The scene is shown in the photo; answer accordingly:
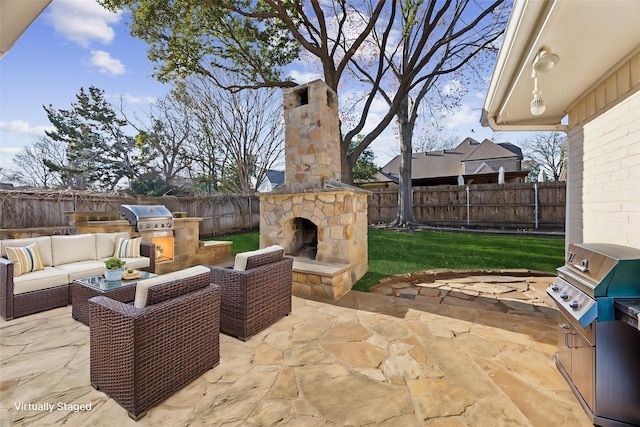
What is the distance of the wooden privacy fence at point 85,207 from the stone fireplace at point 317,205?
414 cm

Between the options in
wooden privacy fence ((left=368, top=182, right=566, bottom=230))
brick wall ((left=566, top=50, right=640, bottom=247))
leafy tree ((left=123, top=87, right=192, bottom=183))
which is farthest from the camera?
leafy tree ((left=123, top=87, right=192, bottom=183))

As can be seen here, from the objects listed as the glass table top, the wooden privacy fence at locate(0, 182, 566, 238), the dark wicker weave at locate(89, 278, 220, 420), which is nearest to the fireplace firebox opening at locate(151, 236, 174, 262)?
the glass table top

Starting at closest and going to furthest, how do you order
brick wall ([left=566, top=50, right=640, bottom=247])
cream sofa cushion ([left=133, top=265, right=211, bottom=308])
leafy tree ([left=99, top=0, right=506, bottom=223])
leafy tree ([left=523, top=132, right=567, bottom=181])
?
cream sofa cushion ([left=133, top=265, right=211, bottom=308]) → brick wall ([left=566, top=50, right=640, bottom=247]) → leafy tree ([left=99, top=0, right=506, bottom=223]) → leafy tree ([left=523, top=132, right=567, bottom=181])

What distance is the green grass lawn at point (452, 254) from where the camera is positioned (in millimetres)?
5348

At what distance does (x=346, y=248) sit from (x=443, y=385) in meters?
2.57

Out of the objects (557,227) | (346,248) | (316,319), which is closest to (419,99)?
(557,227)

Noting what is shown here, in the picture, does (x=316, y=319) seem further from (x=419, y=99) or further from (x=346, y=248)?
(x=419, y=99)

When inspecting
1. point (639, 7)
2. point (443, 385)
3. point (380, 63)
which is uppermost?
point (380, 63)

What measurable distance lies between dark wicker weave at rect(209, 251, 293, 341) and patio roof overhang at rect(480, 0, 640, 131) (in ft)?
10.4

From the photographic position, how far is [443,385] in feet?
6.84

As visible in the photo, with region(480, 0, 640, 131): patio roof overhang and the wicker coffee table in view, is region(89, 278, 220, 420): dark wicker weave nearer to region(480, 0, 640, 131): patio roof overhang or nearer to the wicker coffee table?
the wicker coffee table

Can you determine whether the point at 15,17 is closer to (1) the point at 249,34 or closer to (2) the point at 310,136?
(2) the point at 310,136

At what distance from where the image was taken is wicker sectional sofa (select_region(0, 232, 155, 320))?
321cm

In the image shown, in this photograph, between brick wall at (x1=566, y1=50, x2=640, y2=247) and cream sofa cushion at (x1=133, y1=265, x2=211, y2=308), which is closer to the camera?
cream sofa cushion at (x1=133, y1=265, x2=211, y2=308)
